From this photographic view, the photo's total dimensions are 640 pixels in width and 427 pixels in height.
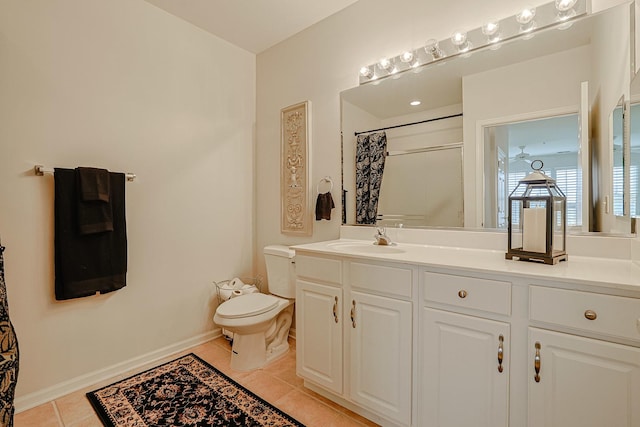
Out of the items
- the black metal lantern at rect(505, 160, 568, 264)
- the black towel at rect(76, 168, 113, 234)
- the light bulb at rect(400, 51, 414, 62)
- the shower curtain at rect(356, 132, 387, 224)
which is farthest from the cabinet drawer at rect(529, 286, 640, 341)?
the black towel at rect(76, 168, 113, 234)

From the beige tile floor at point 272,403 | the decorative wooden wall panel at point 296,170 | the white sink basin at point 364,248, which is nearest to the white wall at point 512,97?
the white sink basin at point 364,248

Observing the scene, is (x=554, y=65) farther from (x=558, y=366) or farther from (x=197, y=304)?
(x=197, y=304)

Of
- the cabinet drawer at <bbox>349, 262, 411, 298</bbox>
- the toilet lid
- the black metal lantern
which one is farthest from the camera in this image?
the toilet lid

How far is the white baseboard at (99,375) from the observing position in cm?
177

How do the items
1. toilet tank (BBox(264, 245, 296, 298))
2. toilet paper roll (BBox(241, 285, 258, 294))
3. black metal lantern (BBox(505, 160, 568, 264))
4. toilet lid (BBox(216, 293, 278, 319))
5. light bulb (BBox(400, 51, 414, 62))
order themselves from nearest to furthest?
black metal lantern (BBox(505, 160, 568, 264)) < light bulb (BBox(400, 51, 414, 62)) < toilet lid (BBox(216, 293, 278, 319)) < toilet tank (BBox(264, 245, 296, 298)) < toilet paper roll (BBox(241, 285, 258, 294))

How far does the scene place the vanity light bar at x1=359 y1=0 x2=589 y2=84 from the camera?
1494 mm

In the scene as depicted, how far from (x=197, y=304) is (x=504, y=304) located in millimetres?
2245

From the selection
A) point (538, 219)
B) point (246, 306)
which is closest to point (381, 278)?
point (538, 219)

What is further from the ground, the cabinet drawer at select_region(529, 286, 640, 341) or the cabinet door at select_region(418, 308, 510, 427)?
the cabinet drawer at select_region(529, 286, 640, 341)

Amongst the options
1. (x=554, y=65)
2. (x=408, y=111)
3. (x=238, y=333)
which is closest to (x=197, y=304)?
(x=238, y=333)

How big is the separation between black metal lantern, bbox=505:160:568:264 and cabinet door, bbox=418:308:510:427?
387 millimetres

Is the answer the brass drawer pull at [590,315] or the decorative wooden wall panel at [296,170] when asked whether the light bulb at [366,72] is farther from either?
the brass drawer pull at [590,315]

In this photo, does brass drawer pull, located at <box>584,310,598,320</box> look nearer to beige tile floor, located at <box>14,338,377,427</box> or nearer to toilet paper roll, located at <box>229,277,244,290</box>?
beige tile floor, located at <box>14,338,377,427</box>

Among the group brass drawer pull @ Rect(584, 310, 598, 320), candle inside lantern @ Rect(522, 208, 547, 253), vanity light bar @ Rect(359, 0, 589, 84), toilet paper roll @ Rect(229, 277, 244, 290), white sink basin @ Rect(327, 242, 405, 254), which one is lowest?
Answer: toilet paper roll @ Rect(229, 277, 244, 290)
